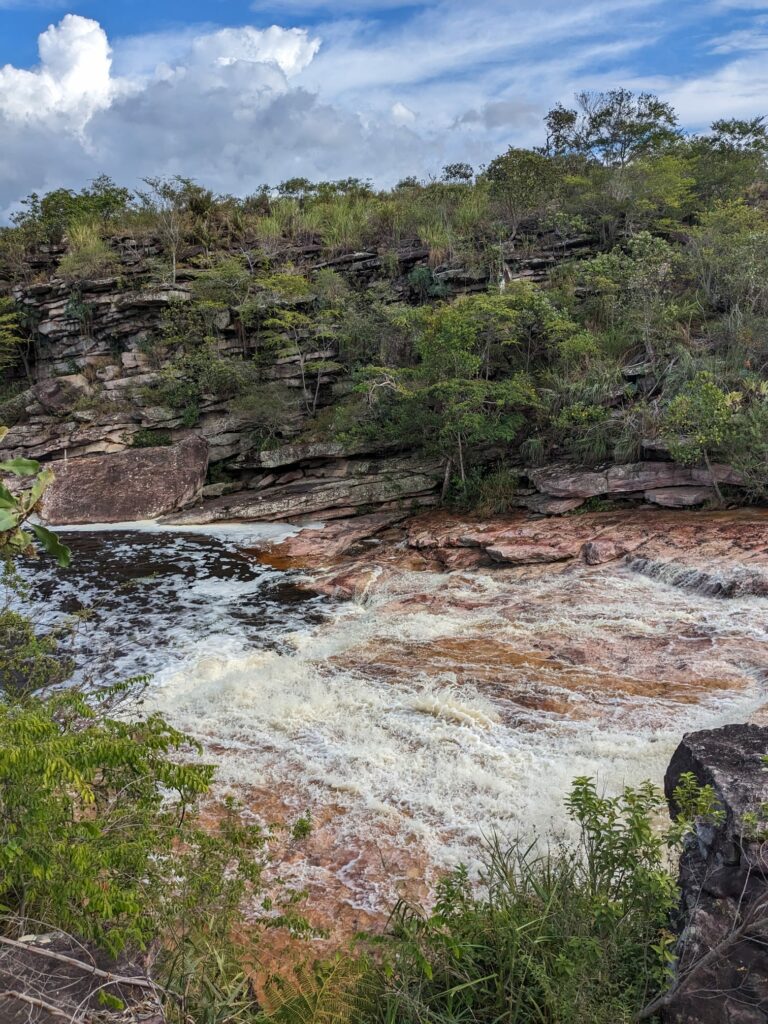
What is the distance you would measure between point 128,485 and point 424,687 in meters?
12.8

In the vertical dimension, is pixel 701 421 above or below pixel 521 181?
below

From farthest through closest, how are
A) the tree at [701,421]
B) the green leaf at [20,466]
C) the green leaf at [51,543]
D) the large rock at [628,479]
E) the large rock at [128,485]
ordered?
the large rock at [128,485]
the large rock at [628,479]
the tree at [701,421]
the green leaf at [20,466]
the green leaf at [51,543]

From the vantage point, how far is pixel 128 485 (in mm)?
16703

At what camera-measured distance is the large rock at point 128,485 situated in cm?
1622

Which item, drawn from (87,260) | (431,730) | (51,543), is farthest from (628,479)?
(87,260)

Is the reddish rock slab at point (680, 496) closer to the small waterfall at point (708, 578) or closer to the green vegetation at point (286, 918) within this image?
the small waterfall at point (708, 578)

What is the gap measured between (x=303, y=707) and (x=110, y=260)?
20.2 m

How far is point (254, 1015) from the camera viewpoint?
2598 mm

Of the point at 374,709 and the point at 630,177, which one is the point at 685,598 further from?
the point at 630,177

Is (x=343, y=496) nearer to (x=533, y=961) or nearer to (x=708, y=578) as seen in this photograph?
(x=708, y=578)

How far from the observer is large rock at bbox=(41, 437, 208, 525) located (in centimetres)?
1622

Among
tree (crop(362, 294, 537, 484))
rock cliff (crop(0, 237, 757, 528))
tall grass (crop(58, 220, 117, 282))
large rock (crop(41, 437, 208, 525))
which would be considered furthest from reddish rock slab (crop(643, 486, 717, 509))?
tall grass (crop(58, 220, 117, 282))

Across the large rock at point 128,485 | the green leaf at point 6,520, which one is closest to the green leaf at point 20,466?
the green leaf at point 6,520

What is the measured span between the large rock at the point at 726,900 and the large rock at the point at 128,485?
1522 cm
